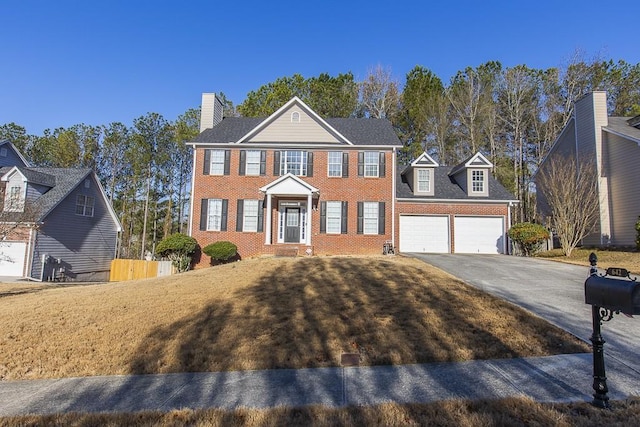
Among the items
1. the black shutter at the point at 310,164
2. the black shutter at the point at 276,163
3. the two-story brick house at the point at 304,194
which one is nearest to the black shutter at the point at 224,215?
the two-story brick house at the point at 304,194

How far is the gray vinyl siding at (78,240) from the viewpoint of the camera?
66.4 feet

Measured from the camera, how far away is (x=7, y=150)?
24297mm

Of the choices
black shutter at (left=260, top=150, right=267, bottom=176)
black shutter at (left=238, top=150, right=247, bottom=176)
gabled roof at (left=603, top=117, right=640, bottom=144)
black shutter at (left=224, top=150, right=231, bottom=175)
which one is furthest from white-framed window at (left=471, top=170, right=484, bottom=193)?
black shutter at (left=224, top=150, right=231, bottom=175)

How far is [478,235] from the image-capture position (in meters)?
20.2

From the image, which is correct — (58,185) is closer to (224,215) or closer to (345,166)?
(224,215)

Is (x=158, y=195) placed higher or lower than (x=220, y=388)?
higher

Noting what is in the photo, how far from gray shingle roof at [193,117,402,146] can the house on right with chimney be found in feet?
34.8

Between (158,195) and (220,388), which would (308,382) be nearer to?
(220,388)

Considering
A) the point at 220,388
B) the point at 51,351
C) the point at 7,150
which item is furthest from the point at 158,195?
the point at 220,388

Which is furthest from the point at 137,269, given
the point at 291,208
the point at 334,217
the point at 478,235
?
the point at 478,235

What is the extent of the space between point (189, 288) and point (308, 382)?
634 cm

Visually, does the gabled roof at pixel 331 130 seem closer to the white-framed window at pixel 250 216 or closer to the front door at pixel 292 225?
the white-framed window at pixel 250 216

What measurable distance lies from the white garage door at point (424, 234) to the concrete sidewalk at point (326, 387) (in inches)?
594

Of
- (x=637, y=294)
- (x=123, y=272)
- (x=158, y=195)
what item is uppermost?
(x=158, y=195)
